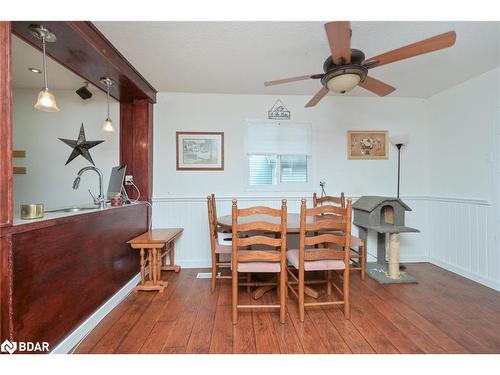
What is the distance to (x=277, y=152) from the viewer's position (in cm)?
314

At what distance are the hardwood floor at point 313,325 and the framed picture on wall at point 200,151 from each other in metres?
1.59

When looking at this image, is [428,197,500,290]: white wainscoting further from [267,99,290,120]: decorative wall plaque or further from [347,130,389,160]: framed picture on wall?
[267,99,290,120]: decorative wall plaque

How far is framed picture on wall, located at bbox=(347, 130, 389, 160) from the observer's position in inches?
126

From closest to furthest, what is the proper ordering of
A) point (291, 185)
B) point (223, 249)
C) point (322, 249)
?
1. point (322, 249)
2. point (223, 249)
3. point (291, 185)

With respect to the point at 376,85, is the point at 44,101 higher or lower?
lower

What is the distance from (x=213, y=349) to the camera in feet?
4.86

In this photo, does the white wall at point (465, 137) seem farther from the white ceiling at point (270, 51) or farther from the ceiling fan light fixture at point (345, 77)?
the ceiling fan light fixture at point (345, 77)

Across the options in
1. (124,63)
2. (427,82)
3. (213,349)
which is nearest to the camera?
(213,349)

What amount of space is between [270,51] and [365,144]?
2014 mm

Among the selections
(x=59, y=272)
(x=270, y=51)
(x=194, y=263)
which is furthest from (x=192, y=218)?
(x=270, y=51)

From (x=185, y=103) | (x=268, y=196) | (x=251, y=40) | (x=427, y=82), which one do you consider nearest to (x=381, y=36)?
(x=251, y=40)

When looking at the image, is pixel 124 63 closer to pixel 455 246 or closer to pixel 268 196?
pixel 268 196

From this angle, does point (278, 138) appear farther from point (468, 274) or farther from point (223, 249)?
point (468, 274)

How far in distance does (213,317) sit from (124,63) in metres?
2.59
